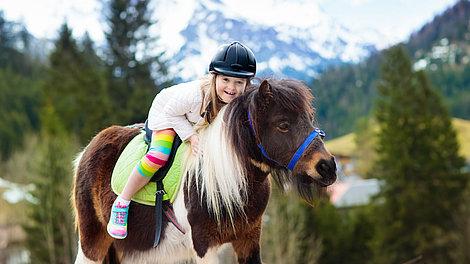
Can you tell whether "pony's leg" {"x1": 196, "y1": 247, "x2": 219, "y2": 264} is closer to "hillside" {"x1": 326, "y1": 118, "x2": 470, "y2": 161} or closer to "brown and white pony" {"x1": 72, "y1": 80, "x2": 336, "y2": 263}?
"brown and white pony" {"x1": 72, "y1": 80, "x2": 336, "y2": 263}

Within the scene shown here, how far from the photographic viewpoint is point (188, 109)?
2.91 m

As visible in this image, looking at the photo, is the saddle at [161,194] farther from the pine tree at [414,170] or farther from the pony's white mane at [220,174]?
the pine tree at [414,170]

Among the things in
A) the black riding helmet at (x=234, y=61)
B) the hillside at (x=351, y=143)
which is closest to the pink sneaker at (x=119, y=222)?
the black riding helmet at (x=234, y=61)

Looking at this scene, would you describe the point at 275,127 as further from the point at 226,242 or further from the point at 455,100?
the point at 455,100

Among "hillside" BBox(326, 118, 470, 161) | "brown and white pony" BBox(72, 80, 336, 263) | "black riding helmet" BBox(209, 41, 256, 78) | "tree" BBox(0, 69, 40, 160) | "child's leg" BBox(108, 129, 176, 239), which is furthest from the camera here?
"hillside" BBox(326, 118, 470, 161)

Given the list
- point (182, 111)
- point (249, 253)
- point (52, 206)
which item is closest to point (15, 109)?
point (52, 206)

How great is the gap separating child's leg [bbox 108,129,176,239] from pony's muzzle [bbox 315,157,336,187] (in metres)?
0.87

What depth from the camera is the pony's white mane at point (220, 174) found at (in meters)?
2.70

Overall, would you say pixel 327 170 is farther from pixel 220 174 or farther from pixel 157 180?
pixel 157 180

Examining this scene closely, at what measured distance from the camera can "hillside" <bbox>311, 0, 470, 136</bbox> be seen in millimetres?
94062

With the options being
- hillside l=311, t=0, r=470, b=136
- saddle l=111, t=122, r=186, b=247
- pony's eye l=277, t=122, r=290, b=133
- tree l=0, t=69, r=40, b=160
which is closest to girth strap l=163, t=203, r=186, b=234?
saddle l=111, t=122, r=186, b=247

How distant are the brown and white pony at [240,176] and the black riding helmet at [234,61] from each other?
0.14 metres

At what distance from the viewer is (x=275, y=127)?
2635 millimetres

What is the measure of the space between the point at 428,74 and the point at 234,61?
3187 inches
